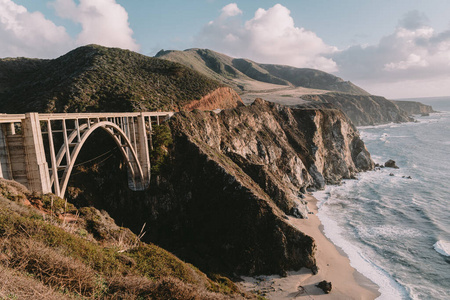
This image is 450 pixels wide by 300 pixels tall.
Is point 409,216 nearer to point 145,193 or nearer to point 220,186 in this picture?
point 220,186

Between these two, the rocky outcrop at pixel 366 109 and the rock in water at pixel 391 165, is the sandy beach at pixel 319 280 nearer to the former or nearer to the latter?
the rock in water at pixel 391 165

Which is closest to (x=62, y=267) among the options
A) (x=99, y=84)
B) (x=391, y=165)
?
(x=99, y=84)

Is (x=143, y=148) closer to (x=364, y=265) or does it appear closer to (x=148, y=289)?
(x=148, y=289)

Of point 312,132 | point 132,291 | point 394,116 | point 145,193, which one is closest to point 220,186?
point 145,193

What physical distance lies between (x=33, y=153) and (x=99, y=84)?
34897 millimetres

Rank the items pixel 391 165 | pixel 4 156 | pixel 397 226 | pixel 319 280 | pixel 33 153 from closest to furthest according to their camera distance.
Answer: pixel 4 156
pixel 33 153
pixel 319 280
pixel 397 226
pixel 391 165

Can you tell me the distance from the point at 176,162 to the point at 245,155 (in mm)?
14510

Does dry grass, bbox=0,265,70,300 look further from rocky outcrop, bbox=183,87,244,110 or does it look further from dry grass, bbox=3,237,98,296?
rocky outcrop, bbox=183,87,244,110

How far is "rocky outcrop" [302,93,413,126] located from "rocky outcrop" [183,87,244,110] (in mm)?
97680

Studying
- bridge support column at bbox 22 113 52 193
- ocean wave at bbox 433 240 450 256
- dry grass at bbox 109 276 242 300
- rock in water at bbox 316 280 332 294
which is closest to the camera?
dry grass at bbox 109 276 242 300

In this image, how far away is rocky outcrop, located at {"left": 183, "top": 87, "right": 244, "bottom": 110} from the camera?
48.0 meters

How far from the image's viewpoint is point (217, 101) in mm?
52688

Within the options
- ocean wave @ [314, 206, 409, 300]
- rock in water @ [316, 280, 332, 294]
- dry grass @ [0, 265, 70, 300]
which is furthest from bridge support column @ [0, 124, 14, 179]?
ocean wave @ [314, 206, 409, 300]

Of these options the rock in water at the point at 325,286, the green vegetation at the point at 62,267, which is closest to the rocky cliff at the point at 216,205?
the rock in water at the point at 325,286
